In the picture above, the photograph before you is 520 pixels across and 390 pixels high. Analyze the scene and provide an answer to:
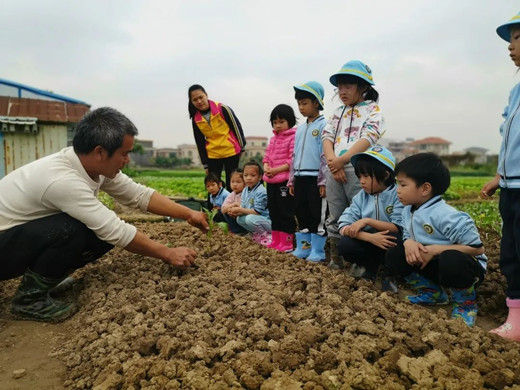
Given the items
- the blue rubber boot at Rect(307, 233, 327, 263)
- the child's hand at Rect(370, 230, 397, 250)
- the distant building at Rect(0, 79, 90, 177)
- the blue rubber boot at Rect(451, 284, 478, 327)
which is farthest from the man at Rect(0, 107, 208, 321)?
the distant building at Rect(0, 79, 90, 177)

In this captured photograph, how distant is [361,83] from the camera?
3453 mm

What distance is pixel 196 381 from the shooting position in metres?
1.71

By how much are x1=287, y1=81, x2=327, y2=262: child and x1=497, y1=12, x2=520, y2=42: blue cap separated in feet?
5.43

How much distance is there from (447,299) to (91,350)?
2219mm

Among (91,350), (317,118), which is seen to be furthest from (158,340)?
(317,118)

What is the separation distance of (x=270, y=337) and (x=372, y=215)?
142 centimetres

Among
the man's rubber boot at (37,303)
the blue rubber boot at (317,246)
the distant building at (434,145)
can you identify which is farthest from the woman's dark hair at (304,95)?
the distant building at (434,145)

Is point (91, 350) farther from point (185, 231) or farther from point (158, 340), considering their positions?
point (185, 231)

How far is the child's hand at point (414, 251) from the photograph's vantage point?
8.43ft

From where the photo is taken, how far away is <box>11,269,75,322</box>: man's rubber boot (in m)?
2.65

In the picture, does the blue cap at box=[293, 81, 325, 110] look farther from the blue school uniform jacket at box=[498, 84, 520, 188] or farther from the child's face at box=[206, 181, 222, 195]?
the child's face at box=[206, 181, 222, 195]

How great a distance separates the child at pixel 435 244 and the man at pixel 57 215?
1713mm

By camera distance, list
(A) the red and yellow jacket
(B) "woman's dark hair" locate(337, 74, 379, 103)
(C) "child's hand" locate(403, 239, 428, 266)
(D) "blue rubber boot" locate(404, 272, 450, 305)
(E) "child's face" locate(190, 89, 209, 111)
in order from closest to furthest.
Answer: (C) "child's hand" locate(403, 239, 428, 266)
(D) "blue rubber boot" locate(404, 272, 450, 305)
(B) "woman's dark hair" locate(337, 74, 379, 103)
(E) "child's face" locate(190, 89, 209, 111)
(A) the red and yellow jacket

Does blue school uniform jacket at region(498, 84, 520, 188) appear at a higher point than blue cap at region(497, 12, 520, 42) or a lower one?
lower
